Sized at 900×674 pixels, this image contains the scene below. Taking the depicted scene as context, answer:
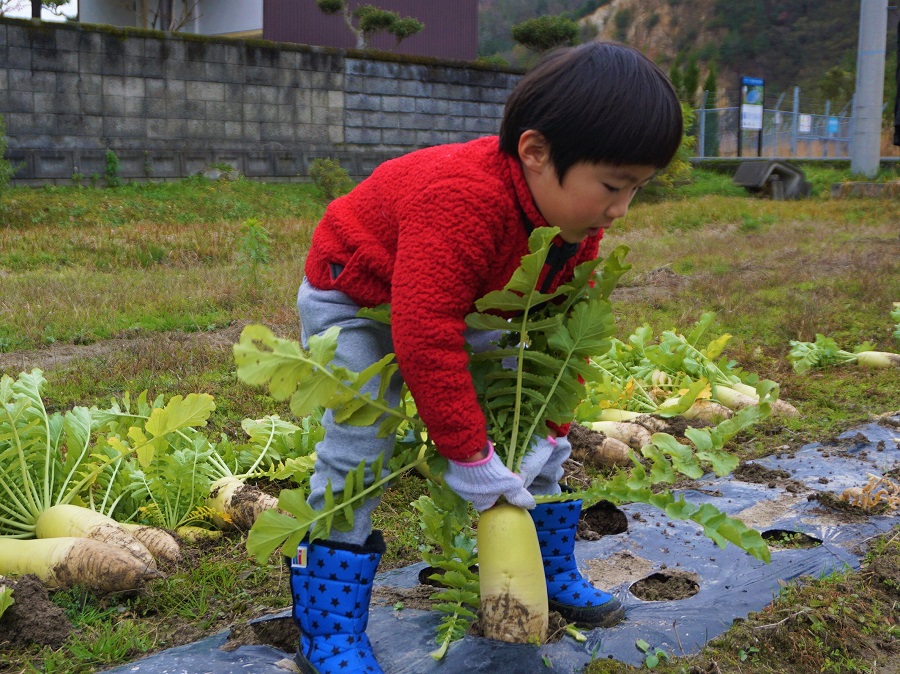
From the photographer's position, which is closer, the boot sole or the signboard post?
the boot sole

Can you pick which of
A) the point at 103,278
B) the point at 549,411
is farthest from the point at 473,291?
the point at 103,278

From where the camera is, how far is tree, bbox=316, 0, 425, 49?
54.6 feet

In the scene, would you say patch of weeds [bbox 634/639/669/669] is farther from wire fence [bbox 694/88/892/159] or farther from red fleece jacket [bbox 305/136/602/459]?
wire fence [bbox 694/88/892/159]

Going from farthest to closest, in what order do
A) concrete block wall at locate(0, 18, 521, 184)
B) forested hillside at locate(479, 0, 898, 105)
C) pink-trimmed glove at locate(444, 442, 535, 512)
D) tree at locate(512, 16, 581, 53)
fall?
1. forested hillside at locate(479, 0, 898, 105)
2. tree at locate(512, 16, 581, 53)
3. concrete block wall at locate(0, 18, 521, 184)
4. pink-trimmed glove at locate(444, 442, 535, 512)

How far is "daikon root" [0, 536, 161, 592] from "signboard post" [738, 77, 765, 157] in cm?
2275

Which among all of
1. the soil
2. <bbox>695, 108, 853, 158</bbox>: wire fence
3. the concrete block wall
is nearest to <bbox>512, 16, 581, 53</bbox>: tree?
the concrete block wall

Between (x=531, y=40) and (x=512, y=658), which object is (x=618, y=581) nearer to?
(x=512, y=658)

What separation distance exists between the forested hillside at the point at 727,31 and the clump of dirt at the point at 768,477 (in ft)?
167

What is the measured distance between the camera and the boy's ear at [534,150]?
5.57 ft

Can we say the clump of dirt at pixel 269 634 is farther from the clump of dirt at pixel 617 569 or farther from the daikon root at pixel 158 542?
the clump of dirt at pixel 617 569

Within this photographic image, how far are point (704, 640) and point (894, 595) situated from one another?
546 mm

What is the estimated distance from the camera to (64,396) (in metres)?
3.97

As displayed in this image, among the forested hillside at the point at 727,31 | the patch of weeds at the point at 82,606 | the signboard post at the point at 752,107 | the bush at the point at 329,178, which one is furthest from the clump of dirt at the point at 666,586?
the forested hillside at the point at 727,31

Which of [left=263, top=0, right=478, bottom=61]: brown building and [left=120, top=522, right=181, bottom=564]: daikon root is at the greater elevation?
[left=263, top=0, right=478, bottom=61]: brown building
